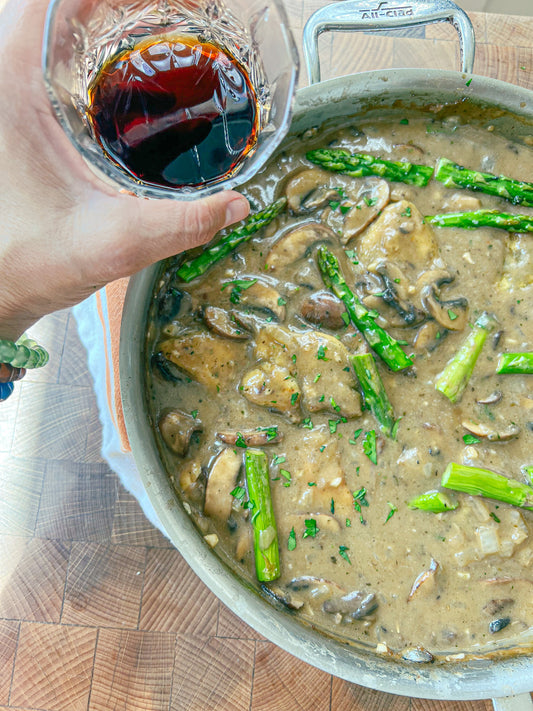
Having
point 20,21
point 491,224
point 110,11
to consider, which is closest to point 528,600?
point 491,224

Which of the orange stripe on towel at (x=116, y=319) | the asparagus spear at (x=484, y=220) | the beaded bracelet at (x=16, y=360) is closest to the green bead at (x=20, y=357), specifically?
the beaded bracelet at (x=16, y=360)

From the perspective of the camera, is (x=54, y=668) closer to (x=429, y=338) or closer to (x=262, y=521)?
(x=262, y=521)

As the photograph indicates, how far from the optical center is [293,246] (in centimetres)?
230

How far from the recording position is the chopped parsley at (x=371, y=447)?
2.19 meters

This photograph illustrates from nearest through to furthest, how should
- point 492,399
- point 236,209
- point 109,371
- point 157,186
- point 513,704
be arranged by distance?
point 157,186 < point 236,209 < point 513,704 < point 492,399 < point 109,371

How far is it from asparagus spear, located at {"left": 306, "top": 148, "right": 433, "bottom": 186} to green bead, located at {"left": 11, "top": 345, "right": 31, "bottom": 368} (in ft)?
4.66

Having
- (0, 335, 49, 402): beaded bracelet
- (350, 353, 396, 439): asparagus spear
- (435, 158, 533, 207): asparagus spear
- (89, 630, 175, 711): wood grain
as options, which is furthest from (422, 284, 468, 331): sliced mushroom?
(89, 630, 175, 711): wood grain

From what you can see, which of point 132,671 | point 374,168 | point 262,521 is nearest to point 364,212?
point 374,168

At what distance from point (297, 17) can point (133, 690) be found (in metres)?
3.18

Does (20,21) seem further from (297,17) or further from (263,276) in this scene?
(297,17)

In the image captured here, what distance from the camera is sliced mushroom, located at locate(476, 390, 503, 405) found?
7.33 ft

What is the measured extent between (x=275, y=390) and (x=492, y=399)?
2.72 feet

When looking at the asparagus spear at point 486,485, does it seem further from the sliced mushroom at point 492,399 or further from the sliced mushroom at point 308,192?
the sliced mushroom at point 308,192

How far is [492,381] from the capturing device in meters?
2.26
